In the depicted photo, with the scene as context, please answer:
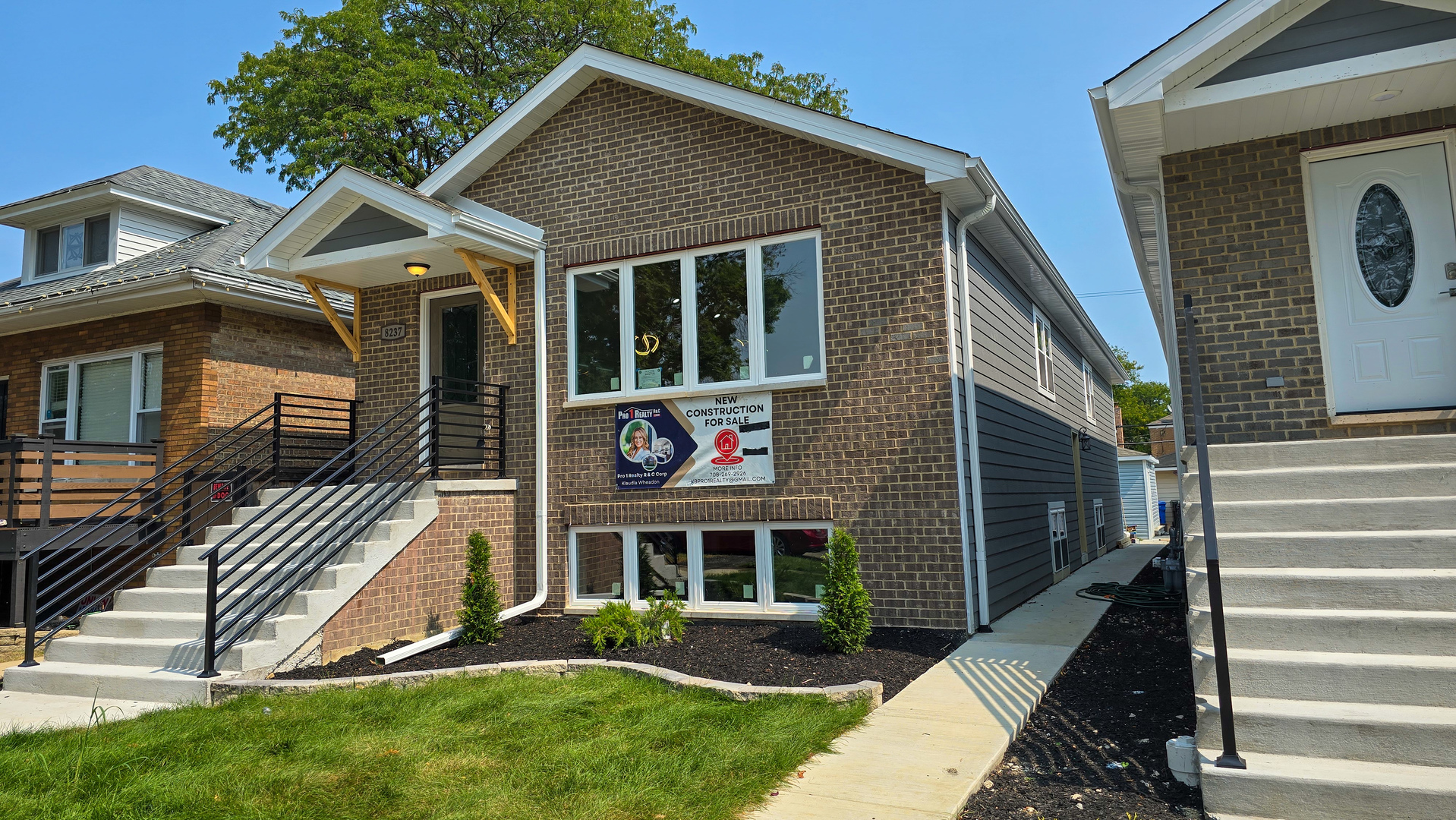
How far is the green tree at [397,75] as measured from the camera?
2150cm

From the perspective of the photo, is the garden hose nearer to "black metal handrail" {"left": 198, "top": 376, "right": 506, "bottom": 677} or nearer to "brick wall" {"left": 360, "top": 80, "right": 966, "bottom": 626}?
"brick wall" {"left": 360, "top": 80, "right": 966, "bottom": 626}

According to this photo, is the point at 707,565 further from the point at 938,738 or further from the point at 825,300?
the point at 938,738

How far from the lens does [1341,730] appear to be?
415cm

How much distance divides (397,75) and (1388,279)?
67.5 feet

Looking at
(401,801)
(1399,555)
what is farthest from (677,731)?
(1399,555)

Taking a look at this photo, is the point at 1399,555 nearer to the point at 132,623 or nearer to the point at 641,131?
the point at 641,131

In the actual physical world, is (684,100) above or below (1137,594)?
above

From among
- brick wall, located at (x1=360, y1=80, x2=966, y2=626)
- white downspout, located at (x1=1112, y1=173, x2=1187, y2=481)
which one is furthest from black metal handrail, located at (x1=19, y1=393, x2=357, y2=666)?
white downspout, located at (x1=1112, y1=173, x2=1187, y2=481)

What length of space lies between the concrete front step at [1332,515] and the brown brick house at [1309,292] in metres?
0.01

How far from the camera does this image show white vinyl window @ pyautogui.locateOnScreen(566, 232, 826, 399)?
9.13 m

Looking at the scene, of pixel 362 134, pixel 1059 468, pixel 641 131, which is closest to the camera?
pixel 641 131

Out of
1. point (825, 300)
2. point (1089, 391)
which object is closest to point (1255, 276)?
point (825, 300)

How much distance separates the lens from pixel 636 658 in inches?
291

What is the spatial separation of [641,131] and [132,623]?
6936 millimetres
